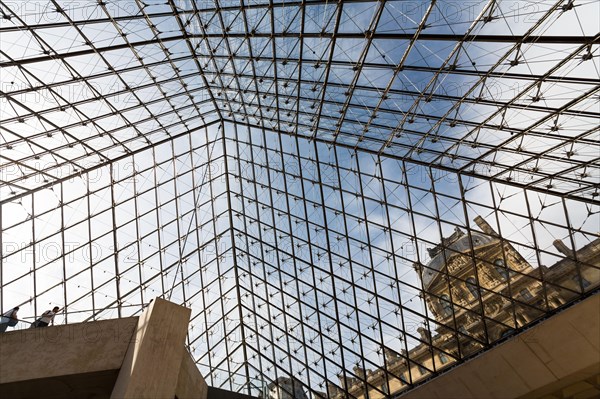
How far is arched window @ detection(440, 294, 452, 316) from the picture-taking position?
74.4 ft

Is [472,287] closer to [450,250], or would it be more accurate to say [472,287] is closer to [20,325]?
[450,250]

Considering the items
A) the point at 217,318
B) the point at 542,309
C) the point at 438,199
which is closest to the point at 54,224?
the point at 217,318

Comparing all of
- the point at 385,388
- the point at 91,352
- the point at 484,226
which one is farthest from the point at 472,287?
the point at 91,352

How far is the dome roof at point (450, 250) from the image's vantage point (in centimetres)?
2266

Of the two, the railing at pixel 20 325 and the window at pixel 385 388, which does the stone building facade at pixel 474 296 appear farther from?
the railing at pixel 20 325

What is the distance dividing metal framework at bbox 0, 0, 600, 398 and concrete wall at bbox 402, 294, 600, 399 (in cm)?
236

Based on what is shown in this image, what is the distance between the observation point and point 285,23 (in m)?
18.2

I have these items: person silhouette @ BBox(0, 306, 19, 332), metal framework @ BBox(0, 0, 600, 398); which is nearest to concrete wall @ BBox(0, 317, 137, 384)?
person silhouette @ BBox(0, 306, 19, 332)

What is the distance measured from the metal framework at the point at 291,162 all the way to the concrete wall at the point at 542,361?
92.9 inches

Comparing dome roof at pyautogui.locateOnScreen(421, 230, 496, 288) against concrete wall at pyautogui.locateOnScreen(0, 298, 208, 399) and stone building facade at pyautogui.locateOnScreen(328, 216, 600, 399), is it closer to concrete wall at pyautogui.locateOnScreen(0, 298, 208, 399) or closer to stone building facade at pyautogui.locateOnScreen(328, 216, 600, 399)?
stone building facade at pyautogui.locateOnScreen(328, 216, 600, 399)

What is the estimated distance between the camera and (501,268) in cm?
2147

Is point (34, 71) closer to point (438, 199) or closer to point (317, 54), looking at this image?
point (317, 54)

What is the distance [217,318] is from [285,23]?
20.8 m

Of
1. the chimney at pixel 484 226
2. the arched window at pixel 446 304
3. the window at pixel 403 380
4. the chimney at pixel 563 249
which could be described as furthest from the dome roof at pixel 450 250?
the window at pixel 403 380
